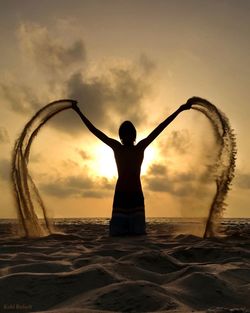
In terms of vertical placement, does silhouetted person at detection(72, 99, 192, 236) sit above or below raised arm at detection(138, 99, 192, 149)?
below

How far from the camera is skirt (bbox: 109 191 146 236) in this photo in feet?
26.1

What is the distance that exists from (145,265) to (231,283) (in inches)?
40.6

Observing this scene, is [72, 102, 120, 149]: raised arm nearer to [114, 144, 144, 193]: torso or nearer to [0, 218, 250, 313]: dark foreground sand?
[114, 144, 144, 193]: torso

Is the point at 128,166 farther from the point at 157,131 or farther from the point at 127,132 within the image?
the point at 157,131

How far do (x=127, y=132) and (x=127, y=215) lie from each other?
1.61 metres

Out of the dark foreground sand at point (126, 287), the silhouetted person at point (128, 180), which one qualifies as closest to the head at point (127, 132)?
the silhouetted person at point (128, 180)

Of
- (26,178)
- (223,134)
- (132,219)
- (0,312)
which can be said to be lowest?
(0,312)

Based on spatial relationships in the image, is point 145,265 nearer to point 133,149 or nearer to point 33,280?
point 33,280

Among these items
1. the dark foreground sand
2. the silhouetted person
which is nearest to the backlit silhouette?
the silhouetted person

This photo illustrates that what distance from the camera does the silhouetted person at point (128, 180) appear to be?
314 inches

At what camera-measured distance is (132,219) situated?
26.2 feet

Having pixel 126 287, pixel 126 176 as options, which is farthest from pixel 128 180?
pixel 126 287

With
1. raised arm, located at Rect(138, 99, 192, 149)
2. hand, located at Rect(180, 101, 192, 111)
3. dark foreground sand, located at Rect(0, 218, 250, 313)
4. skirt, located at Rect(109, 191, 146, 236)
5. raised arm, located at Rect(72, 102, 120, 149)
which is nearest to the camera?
dark foreground sand, located at Rect(0, 218, 250, 313)

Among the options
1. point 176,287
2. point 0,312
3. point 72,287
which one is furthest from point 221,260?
point 0,312
